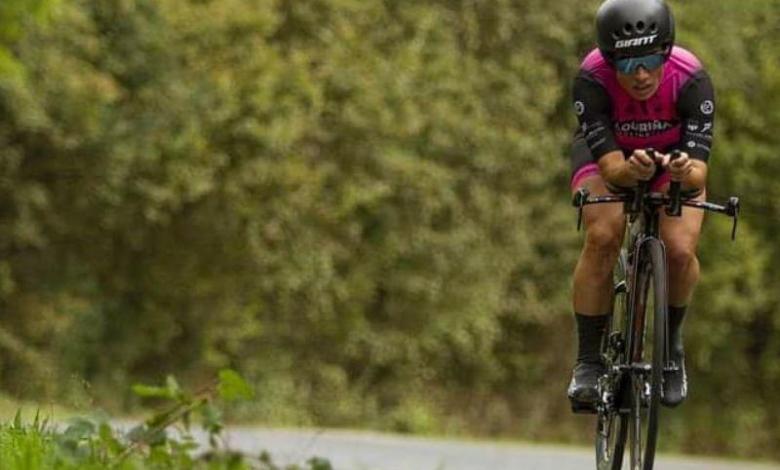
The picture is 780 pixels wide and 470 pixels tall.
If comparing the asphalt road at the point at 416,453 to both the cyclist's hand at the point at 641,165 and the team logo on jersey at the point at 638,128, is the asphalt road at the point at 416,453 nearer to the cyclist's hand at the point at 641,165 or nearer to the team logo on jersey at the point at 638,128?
the team logo on jersey at the point at 638,128

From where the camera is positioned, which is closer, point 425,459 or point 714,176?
point 425,459

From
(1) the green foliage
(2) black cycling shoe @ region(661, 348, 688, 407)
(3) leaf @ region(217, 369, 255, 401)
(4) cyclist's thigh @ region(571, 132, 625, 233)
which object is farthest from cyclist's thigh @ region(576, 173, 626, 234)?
(1) the green foliage

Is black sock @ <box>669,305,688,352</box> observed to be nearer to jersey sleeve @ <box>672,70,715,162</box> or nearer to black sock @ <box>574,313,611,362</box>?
black sock @ <box>574,313,611,362</box>

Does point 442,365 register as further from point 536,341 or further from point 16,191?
point 16,191

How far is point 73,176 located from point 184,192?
4.30 ft

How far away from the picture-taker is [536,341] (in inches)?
1264

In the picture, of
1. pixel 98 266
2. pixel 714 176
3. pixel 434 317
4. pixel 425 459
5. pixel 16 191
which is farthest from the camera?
pixel 714 176

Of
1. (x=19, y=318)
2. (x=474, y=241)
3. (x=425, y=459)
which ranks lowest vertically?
(x=425, y=459)

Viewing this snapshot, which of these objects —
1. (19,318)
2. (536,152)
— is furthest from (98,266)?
(536,152)

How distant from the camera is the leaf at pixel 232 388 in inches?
230

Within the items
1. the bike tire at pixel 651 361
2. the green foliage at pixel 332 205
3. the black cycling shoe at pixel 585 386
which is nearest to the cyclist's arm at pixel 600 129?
the bike tire at pixel 651 361

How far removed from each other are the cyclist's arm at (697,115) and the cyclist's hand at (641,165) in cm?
20

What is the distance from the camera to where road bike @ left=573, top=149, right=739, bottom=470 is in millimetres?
8141

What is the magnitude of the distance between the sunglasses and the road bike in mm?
308
